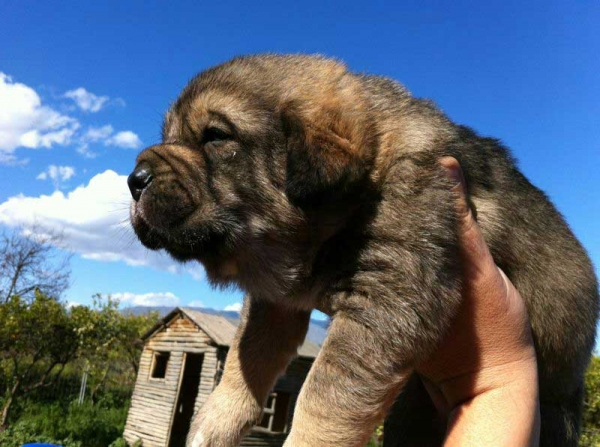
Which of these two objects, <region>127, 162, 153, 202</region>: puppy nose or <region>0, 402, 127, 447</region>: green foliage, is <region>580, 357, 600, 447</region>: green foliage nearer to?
<region>127, 162, 153, 202</region>: puppy nose

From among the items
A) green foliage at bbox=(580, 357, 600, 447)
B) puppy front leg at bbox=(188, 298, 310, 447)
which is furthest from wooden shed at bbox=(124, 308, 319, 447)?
puppy front leg at bbox=(188, 298, 310, 447)

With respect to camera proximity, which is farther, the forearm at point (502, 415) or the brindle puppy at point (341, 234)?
the forearm at point (502, 415)

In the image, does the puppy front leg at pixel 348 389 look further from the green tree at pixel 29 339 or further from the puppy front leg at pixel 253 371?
the green tree at pixel 29 339

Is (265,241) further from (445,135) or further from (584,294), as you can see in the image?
(584,294)

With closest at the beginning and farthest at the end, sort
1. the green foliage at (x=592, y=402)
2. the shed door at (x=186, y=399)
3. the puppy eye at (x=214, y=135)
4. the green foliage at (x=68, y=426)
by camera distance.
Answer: the puppy eye at (x=214, y=135) < the green foliage at (x=592, y=402) < the green foliage at (x=68, y=426) < the shed door at (x=186, y=399)

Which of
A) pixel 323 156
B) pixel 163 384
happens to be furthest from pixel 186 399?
pixel 323 156

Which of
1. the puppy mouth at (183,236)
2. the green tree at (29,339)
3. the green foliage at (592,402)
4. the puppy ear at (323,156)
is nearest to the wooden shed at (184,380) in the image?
the green tree at (29,339)

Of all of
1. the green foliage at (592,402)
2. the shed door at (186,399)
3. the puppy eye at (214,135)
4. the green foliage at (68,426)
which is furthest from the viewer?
the shed door at (186,399)
